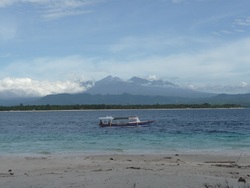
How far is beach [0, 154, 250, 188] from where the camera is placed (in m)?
14.6

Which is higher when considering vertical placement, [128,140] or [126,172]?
[126,172]

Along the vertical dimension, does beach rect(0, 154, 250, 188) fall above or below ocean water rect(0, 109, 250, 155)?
above

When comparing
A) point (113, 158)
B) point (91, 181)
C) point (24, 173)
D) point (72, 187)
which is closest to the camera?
point (72, 187)

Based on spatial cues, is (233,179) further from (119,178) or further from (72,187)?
(72,187)

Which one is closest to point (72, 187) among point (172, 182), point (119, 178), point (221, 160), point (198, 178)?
point (119, 178)

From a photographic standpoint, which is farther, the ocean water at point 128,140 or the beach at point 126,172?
the ocean water at point 128,140

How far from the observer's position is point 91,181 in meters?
15.1

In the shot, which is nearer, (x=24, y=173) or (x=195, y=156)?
(x=24, y=173)

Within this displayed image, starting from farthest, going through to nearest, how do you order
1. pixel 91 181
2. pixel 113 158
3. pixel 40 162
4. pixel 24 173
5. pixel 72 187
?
pixel 113 158 → pixel 40 162 → pixel 24 173 → pixel 91 181 → pixel 72 187

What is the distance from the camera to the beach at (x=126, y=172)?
14.6 m

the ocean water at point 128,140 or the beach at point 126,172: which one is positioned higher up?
the beach at point 126,172

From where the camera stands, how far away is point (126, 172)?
17.2 meters

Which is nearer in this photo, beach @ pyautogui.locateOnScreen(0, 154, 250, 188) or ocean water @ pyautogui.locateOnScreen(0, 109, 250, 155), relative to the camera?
beach @ pyautogui.locateOnScreen(0, 154, 250, 188)

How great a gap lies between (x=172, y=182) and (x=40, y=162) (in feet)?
33.0
